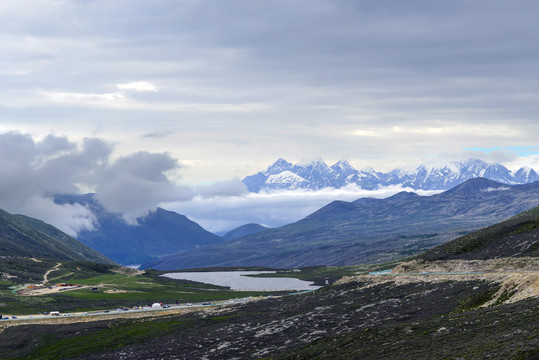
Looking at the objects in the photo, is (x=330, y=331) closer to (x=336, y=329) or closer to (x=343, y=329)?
(x=336, y=329)

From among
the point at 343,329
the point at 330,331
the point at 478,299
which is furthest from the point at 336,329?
the point at 478,299

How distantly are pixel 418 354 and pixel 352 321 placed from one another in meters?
52.5

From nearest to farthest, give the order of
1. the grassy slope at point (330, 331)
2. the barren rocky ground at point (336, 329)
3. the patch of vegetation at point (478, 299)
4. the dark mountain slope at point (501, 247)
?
the grassy slope at point (330, 331), the barren rocky ground at point (336, 329), the patch of vegetation at point (478, 299), the dark mountain slope at point (501, 247)

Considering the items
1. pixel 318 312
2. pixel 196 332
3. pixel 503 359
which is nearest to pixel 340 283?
pixel 318 312

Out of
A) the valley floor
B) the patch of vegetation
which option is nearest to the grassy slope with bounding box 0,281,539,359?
the valley floor

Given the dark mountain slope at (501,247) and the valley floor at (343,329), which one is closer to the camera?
the valley floor at (343,329)

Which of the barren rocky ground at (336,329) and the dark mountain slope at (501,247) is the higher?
the dark mountain slope at (501,247)

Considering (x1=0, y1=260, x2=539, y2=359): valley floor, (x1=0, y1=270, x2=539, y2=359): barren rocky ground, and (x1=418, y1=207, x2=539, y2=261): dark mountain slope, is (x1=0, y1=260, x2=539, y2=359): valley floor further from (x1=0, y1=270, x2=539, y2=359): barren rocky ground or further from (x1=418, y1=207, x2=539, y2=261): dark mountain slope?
(x1=418, y1=207, x2=539, y2=261): dark mountain slope

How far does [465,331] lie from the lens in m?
82.6

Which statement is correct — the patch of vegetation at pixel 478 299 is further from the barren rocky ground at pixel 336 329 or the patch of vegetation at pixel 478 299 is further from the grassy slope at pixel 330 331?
the grassy slope at pixel 330 331

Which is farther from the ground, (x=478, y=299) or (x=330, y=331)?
(x=478, y=299)

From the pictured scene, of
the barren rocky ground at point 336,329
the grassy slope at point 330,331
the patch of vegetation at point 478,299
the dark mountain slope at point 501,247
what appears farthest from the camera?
the dark mountain slope at point 501,247

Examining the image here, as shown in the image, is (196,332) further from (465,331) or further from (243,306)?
(465,331)

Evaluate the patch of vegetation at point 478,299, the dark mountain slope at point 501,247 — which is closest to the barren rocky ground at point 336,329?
the patch of vegetation at point 478,299
